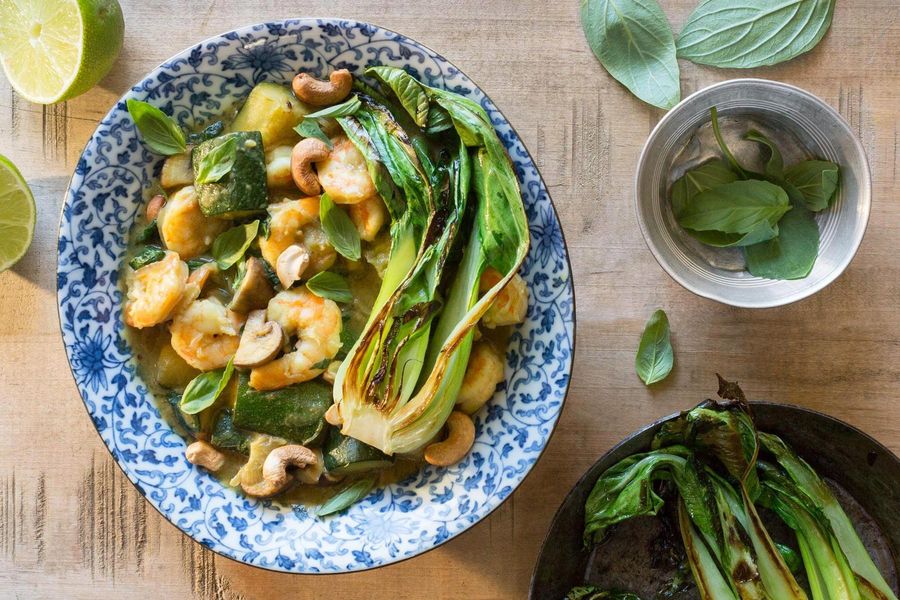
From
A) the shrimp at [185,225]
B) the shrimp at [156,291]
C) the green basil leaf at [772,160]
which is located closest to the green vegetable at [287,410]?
the shrimp at [156,291]

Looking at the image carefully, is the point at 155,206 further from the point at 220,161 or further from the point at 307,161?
the point at 307,161

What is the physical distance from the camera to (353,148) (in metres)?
1.99

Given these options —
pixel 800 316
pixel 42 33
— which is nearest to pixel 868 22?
pixel 800 316

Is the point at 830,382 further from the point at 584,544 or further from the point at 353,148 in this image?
the point at 353,148

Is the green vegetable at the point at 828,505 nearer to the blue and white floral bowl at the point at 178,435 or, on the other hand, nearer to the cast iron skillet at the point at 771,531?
the cast iron skillet at the point at 771,531

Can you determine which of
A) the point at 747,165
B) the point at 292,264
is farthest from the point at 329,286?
the point at 747,165

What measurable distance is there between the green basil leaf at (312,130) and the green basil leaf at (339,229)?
5.9 inches

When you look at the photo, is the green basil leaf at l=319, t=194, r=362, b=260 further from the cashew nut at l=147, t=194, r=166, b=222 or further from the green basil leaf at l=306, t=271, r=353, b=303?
the cashew nut at l=147, t=194, r=166, b=222

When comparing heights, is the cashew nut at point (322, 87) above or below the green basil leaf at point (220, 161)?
above

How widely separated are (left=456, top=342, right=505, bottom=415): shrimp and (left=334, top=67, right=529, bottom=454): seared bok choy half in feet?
0.17

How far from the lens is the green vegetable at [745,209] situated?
2064 mm

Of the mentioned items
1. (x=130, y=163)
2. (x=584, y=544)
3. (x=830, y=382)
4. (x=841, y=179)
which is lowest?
(x=584, y=544)

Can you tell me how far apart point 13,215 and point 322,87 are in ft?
3.11

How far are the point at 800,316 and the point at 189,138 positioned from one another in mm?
1780
